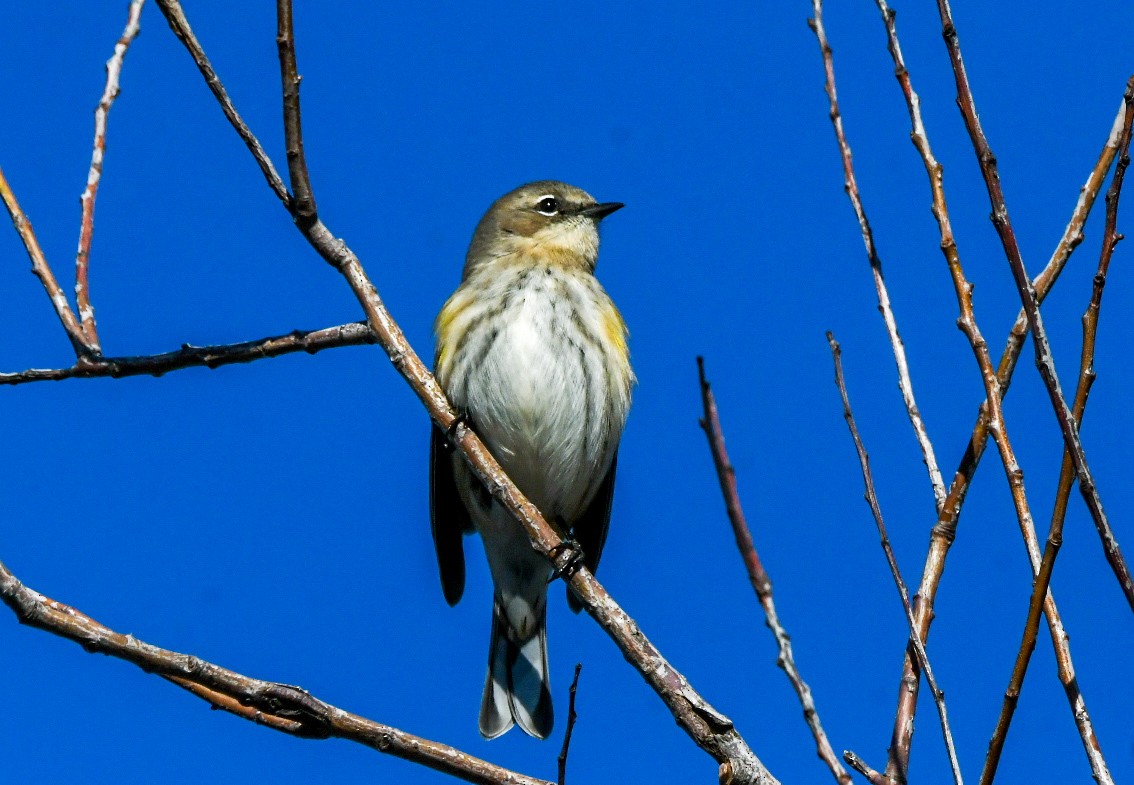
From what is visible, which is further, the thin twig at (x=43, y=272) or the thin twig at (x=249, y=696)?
the thin twig at (x=43, y=272)

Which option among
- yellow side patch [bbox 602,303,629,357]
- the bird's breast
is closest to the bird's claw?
the bird's breast

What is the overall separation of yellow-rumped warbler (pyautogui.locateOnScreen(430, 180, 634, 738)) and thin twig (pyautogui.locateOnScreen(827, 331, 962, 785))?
2.84 m

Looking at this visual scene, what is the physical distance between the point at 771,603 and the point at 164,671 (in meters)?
→ 1.57

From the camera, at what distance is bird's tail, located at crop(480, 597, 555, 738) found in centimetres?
698

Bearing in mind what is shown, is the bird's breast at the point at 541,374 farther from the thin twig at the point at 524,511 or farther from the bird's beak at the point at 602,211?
the thin twig at the point at 524,511

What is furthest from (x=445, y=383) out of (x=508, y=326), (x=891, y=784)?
(x=891, y=784)

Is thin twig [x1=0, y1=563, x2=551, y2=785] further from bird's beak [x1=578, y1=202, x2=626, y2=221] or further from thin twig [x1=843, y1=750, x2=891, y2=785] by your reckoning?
bird's beak [x1=578, y1=202, x2=626, y2=221]

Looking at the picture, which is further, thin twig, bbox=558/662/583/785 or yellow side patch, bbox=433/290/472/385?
yellow side patch, bbox=433/290/472/385

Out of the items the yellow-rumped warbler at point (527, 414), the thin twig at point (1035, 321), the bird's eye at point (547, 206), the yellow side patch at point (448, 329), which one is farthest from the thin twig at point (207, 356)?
the bird's eye at point (547, 206)

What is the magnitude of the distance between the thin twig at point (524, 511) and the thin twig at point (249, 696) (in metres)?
0.50

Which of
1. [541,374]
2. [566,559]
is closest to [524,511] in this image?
[566,559]

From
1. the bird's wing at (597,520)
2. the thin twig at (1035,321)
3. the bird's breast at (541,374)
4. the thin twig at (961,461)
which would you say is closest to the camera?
the thin twig at (1035,321)

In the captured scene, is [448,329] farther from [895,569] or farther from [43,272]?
[895,569]

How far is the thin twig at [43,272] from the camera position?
13.4ft
